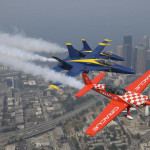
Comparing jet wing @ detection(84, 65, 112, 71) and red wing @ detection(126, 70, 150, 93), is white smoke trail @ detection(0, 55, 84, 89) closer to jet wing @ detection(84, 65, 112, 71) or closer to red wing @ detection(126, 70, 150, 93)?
jet wing @ detection(84, 65, 112, 71)

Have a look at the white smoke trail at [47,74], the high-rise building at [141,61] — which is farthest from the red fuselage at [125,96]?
the high-rise building at [141,61]

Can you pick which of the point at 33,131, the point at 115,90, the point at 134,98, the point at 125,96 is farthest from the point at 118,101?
the point at 33,131

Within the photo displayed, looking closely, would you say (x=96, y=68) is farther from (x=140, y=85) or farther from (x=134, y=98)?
(x=134, y=98)

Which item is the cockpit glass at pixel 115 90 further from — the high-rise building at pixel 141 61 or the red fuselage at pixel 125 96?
the high-rise building at pixel 141 61

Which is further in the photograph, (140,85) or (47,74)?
(47,74)

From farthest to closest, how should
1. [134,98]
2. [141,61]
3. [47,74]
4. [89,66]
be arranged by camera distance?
1. [141,61]
2. [47,74]
3. [89,66]
4. [134,98]

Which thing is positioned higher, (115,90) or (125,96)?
(115,90)

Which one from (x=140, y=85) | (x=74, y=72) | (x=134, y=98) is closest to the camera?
(x=134, y=98)

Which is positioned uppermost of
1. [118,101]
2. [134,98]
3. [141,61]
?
[134,98]

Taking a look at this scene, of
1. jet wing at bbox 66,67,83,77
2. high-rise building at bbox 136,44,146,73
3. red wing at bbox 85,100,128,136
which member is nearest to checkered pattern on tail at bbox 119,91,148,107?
red wing at bbox 85,100,128,136
